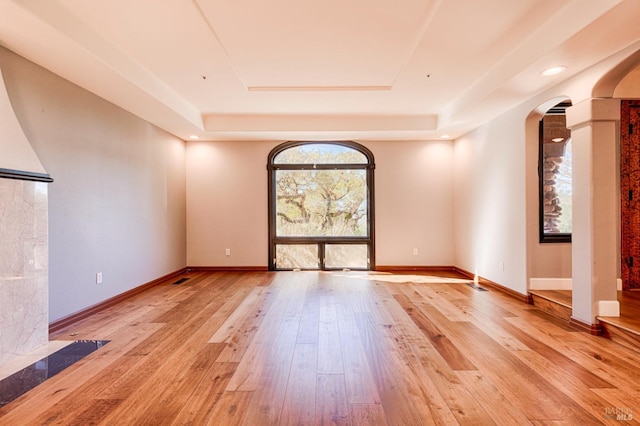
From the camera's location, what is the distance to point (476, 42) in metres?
2.96

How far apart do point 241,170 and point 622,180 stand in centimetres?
570

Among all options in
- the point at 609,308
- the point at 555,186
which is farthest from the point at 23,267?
the point at 555,186

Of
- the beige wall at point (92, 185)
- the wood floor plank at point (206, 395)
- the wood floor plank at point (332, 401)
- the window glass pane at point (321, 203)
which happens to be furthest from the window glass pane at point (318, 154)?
the wood floor plank at point (332, 401)

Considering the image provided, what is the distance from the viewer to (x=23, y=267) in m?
2.57

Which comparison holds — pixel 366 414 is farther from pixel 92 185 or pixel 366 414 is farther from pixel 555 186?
pixel 555 186

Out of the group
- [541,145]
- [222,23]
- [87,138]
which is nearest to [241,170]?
[87,138]

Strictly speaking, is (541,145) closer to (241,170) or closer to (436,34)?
(436,34)

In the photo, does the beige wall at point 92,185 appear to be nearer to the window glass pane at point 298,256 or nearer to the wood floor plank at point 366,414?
the window glass pane at point 298,256

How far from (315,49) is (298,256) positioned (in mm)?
3855

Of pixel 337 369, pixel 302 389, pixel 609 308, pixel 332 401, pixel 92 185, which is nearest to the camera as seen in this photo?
pixel 332 401

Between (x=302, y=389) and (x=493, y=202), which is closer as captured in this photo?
(x=302, y=389)

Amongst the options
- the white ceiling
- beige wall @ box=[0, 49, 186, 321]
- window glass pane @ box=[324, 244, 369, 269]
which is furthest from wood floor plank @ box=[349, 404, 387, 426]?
window glass pane @ box=[324, 244, 369, 269]

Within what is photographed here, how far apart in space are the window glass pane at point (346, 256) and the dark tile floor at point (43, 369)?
12.8 feet

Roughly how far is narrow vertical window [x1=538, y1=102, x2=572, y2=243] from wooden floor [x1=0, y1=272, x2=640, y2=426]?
3.48 ft
